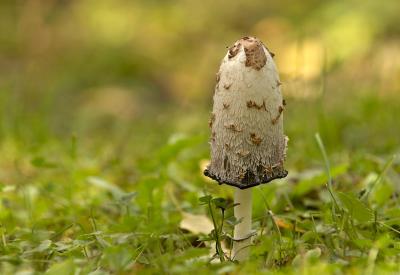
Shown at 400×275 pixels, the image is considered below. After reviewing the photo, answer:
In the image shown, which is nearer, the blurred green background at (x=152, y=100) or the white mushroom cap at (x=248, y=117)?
the white mushroom cap at (x=248, y=117)

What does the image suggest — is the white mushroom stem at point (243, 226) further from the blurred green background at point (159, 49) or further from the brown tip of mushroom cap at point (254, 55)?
the blurred green background at point (159, 49)

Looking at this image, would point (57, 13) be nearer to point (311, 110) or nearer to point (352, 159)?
point (311, 110)

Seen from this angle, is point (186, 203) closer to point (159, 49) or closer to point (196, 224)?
point (196, 224)

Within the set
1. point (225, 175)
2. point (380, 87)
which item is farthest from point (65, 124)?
point (225, 175)

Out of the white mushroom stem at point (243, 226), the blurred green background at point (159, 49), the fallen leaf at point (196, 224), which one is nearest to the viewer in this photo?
the white mushroom stem at point (243, 226)

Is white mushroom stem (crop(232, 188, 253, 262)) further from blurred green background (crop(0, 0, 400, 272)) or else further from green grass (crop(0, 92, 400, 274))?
blurred green background (crop(0, 0, 400, 272))

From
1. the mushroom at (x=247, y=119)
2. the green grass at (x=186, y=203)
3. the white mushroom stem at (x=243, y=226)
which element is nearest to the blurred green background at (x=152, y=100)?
the green grass at (x=186, y=203)

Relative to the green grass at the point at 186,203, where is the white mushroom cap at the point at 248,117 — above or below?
above
